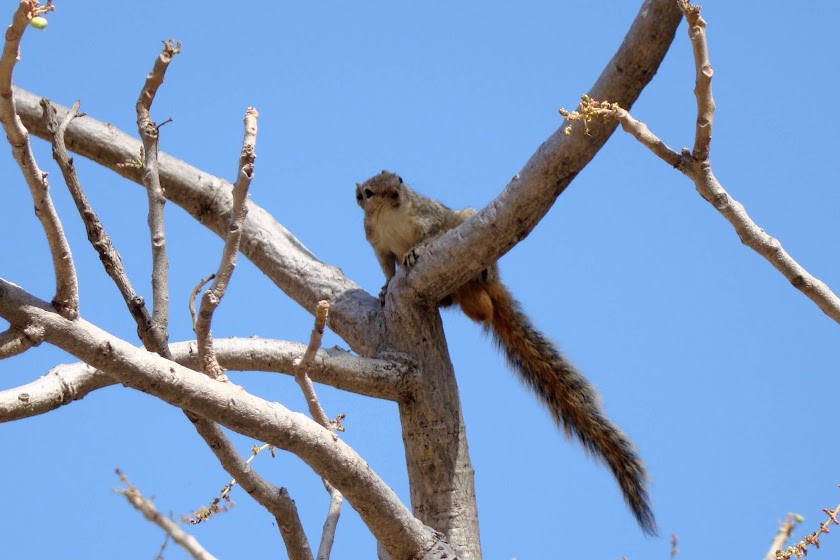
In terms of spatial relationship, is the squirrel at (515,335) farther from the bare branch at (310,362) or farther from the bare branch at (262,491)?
the bare branch at (310,362)

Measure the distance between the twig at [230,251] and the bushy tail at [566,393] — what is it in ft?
7.72

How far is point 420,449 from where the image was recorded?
4555 millimetres

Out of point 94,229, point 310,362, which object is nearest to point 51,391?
point 94,229

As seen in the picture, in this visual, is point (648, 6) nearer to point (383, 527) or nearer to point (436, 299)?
point (436, 299)

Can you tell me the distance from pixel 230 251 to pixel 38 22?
0.77 m

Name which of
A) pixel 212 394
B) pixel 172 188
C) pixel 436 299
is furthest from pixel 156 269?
pixel 172 188

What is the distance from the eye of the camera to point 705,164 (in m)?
2.73

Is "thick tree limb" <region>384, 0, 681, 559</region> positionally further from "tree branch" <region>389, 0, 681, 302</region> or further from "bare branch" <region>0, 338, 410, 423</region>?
"bare branch" <region>0, 338, 410, 423</region>

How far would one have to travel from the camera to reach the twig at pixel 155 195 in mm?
2842

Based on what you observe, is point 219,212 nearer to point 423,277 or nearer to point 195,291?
point 423,277

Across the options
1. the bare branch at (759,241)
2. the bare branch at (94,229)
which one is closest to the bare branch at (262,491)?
the bare branch at (94,229)

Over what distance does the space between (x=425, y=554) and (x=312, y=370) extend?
116cm

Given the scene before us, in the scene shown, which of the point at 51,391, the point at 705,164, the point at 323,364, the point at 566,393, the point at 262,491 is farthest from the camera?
the point at 566,393

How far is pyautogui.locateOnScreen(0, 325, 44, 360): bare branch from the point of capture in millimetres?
2582
